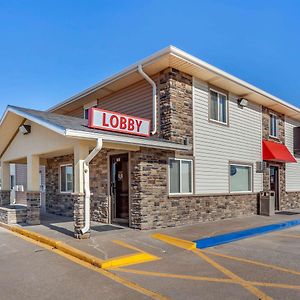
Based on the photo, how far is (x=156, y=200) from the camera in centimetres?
1070

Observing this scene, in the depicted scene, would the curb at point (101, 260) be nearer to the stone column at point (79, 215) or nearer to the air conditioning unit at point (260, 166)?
the stone column at point (79, 215)

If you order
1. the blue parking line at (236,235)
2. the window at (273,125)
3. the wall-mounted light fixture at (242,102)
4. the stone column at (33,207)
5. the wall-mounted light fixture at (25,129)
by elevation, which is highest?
the wall-mounted light fixture at (242,102)

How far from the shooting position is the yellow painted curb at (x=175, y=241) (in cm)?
830

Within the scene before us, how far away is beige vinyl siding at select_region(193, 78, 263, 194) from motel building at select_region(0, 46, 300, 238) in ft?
0.13

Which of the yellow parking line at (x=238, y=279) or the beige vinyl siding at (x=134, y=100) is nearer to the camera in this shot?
the yellow parking line at (x=238, y=279)

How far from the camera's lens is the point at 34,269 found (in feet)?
21.3

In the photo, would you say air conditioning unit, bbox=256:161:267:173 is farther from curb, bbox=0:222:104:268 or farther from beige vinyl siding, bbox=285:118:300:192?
curb, bbox=0:222:104:268

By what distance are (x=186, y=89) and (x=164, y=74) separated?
1001 millimetres

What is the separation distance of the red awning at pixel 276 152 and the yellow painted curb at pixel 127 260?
10258 millimetres

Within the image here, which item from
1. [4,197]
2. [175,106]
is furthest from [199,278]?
[4,197]

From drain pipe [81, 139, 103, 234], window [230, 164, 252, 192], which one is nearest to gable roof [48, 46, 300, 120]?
window [230, 164, 252, 192]

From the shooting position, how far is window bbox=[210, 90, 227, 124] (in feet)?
43.1

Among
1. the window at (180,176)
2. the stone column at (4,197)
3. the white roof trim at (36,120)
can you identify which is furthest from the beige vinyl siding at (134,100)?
the stone column at (4,197)

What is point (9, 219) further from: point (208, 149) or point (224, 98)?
point (224, 98)
